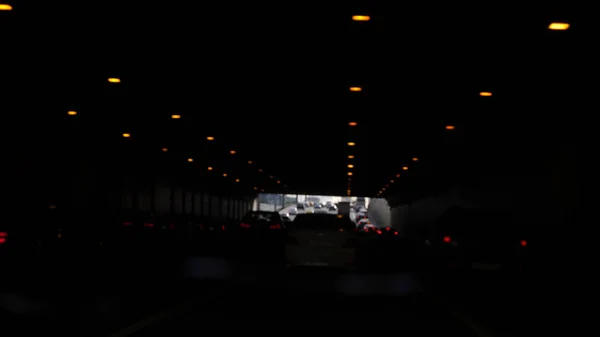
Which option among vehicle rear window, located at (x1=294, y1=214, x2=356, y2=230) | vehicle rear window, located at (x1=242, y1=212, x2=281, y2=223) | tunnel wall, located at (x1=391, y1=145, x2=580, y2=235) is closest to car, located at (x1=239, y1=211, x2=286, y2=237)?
vehicle rear window, located at (x1=242, y1=212, x2=281, y2=223)

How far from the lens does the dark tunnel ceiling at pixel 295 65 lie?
18062 millimetres

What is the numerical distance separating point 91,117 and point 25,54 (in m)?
16.4

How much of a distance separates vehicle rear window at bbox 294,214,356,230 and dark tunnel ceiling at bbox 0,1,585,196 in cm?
352

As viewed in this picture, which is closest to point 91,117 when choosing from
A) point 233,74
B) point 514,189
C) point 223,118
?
point 223,118

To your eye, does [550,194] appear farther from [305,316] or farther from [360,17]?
[305,316]

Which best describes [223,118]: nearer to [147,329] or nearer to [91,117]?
[91,117]

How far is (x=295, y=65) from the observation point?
23781 mm

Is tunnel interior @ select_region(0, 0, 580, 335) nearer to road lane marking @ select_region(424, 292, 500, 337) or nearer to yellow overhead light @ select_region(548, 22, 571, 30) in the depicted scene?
yellow overhead light @ select_region(548, 22, 571, 30)

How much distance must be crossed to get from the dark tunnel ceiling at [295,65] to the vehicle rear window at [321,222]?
352cm

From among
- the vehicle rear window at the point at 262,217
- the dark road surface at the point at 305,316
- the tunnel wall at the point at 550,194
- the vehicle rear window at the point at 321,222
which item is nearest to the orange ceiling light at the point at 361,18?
the dark road surface at the point at 305,316

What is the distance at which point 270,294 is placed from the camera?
20.2 meters

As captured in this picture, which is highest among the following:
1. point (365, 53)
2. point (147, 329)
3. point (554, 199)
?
point (365, 53)

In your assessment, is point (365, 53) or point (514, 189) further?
point (514, 189)

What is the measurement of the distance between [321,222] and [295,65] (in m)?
4.43
